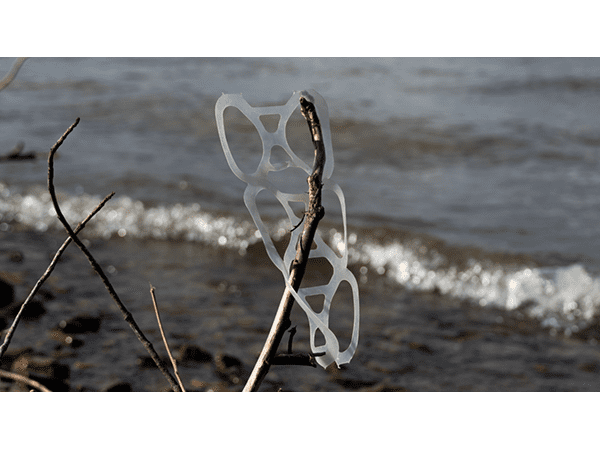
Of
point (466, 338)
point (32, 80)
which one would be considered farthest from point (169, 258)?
point (32, 80)

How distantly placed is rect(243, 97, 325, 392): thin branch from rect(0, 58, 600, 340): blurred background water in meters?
4.06

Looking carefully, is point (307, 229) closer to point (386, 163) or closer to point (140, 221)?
point (140, 221)

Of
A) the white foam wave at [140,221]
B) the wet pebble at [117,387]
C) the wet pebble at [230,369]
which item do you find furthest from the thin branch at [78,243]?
the white foam wave at [140,221]

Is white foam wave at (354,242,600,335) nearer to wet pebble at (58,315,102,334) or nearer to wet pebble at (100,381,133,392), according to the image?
wet pebble at (58,315,102,334)

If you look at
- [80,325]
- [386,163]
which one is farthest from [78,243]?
[386,163]

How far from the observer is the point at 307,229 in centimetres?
101

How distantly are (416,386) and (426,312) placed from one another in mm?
1090

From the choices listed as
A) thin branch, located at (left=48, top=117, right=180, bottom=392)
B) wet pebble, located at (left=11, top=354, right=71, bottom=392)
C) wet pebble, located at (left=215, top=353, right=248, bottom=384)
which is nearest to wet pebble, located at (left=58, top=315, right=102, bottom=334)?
wet pebble, located at (left=11, top=354, right=71, bottom=392)

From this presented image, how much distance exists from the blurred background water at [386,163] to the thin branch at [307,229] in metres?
4.06

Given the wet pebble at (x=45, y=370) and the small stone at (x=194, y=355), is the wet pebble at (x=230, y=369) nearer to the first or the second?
the small stone at (x=194, y=355)

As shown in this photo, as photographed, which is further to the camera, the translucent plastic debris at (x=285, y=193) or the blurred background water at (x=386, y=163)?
the blurred background water at (x=386, y=163)

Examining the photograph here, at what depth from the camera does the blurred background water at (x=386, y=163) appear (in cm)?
530

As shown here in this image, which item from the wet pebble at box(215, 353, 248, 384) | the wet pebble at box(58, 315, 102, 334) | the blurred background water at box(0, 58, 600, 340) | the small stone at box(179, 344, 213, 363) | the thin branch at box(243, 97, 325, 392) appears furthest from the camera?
the blurred background water at box(0, 58, 600, 340)

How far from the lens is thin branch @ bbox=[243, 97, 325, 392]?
38.0 inches
